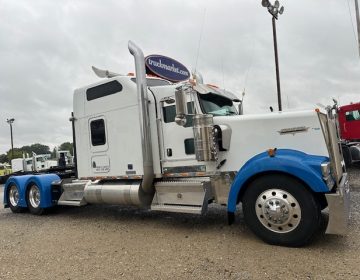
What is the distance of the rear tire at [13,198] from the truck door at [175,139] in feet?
16.2

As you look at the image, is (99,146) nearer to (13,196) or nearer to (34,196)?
(34,196)

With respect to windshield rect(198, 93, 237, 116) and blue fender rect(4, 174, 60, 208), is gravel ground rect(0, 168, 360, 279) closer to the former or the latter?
blue fender rect(4, 174, 60, 208)

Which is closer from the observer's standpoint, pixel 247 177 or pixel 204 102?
pixel 247 177

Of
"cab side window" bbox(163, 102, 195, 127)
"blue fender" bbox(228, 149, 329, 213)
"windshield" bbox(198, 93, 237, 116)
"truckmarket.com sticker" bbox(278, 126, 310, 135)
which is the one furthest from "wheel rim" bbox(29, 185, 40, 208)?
"truckmarket.com sticker" bbox(278, 126, 310, 135)

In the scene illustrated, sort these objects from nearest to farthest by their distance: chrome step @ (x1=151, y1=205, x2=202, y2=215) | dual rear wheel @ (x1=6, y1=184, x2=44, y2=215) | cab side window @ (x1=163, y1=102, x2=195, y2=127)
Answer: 1. chrome step @ (x1=151, y1=205, x2=202, y2=215)
2. cab side window @ (x1=163, y1=102, x2=195, y2=127)
3. dual rear wheel @ (x1=6, y1=184, x2=44, y2=215)

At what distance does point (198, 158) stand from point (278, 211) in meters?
1.56

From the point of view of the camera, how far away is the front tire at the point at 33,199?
8.86m

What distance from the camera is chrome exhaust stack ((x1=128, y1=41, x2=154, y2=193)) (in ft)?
21.7

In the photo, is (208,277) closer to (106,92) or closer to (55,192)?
(106,92)

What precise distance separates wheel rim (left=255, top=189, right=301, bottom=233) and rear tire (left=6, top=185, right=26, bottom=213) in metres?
6.86

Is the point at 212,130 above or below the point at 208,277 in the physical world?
above

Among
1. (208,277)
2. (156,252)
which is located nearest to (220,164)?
(156,252)

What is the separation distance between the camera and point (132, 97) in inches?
275

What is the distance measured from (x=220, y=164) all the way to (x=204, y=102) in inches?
45.7
